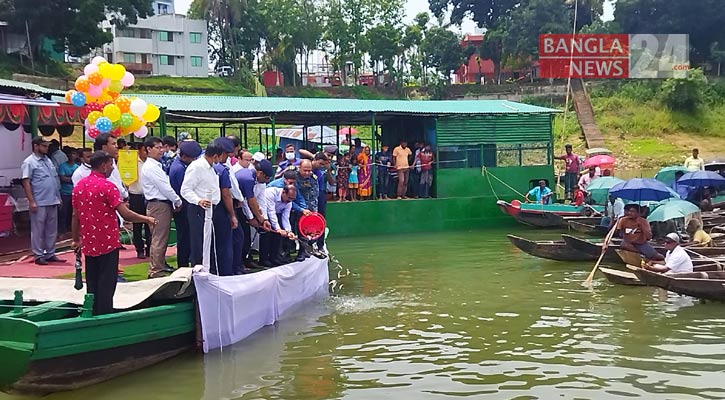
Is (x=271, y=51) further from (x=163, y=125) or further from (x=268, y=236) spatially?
(x=268, y=236)

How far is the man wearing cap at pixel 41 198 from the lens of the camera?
943cm

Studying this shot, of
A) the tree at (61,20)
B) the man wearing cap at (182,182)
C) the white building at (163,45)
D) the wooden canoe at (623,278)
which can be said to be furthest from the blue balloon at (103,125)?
the white building at (163,45)

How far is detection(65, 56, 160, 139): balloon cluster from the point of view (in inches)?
407

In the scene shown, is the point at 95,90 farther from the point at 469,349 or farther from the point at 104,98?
the point at 469,349

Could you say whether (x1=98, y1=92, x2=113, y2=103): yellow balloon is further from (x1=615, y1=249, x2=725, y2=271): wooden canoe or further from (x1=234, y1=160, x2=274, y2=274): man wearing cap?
(x1=615, y1=249, x2=725, y2=271): wooden canoe

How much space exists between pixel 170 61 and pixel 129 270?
48.4 m

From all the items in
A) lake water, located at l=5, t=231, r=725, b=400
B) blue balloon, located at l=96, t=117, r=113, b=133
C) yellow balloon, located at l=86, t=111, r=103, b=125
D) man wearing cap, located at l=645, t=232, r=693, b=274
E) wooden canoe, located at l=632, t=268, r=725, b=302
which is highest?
yellow balloon, located at l=86, t=111, r=103, b=125

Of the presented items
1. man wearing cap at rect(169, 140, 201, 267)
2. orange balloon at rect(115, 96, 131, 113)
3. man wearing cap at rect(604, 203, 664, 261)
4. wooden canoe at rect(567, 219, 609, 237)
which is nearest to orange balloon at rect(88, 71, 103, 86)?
orange balloon at rect(115, 96, 131, 113)

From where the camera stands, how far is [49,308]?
6582mm

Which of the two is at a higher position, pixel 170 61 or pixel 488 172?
pixel 170 61

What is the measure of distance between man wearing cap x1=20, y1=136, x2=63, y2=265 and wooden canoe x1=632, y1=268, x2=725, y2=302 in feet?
26.0

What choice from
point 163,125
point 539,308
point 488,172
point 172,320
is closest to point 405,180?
point 488,172

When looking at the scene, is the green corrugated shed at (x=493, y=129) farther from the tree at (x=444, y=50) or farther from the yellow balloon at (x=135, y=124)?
the tree at (x=444, y=50)

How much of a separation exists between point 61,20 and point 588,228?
2947 cm
